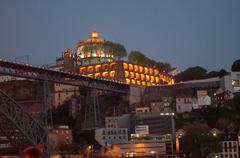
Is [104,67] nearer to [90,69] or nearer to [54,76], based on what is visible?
[90,69]

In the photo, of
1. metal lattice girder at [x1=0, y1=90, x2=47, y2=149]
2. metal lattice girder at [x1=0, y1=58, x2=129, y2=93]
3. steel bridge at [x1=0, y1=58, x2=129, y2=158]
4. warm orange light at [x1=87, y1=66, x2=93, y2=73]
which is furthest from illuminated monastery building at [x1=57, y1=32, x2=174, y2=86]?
metal lattice girder at [x1=0, y1=90, x2=47, y2=149]

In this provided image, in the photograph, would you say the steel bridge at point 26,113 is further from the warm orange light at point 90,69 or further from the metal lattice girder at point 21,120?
the warm orange light at point 90,69

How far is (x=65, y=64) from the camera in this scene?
9819cm

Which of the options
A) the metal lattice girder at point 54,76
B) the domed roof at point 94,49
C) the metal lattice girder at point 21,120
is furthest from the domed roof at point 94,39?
the metal lattice girder at point 21,120

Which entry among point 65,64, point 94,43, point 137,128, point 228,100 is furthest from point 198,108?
point 94,43

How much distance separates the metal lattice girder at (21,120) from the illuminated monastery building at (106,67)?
35840mm

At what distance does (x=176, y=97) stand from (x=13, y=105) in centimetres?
3792

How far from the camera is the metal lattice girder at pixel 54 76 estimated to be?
2207 inches

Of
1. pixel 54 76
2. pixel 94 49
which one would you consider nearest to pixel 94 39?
pixel 94 49

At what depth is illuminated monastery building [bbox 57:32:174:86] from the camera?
90688 mm

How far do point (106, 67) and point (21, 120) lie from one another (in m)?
44.9

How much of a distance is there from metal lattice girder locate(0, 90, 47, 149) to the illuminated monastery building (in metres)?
35.8

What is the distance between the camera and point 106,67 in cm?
9256

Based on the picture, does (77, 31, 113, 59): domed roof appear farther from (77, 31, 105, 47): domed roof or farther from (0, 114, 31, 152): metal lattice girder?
(0, 114, 31, 152): metal lattice girder
